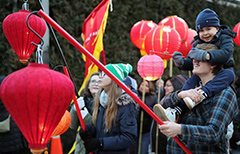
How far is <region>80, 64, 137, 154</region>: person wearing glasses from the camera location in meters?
2.38

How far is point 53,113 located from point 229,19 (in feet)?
34.2

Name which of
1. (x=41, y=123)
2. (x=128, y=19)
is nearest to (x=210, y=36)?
(x=41, y=123)

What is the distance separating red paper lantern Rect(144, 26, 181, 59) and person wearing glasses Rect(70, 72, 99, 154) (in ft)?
4.61

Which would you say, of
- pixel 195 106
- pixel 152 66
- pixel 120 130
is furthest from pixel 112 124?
pixel 152 66

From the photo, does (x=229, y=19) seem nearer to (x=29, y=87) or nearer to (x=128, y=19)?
(x=128, y=19)

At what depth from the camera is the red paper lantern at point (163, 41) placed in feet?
14.0

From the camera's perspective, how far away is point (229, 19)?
10.4 m

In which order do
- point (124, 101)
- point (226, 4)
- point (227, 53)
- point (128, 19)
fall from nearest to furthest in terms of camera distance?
point (227, 53) < point (124, 101) < point (128, 19) < point (226, 4)

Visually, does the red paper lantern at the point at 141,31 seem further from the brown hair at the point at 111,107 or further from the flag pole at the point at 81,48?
the flag pole at the point at 81,48

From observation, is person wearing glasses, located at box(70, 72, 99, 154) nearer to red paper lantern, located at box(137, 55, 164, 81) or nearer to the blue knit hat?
red paper lantern, located at box(137, 55, 164, 81)

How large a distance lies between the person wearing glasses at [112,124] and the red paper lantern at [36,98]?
4.28ft

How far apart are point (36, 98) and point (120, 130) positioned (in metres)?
1.53

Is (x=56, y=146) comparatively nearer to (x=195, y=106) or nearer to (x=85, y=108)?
(x=85, y=108)

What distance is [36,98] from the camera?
101cm
